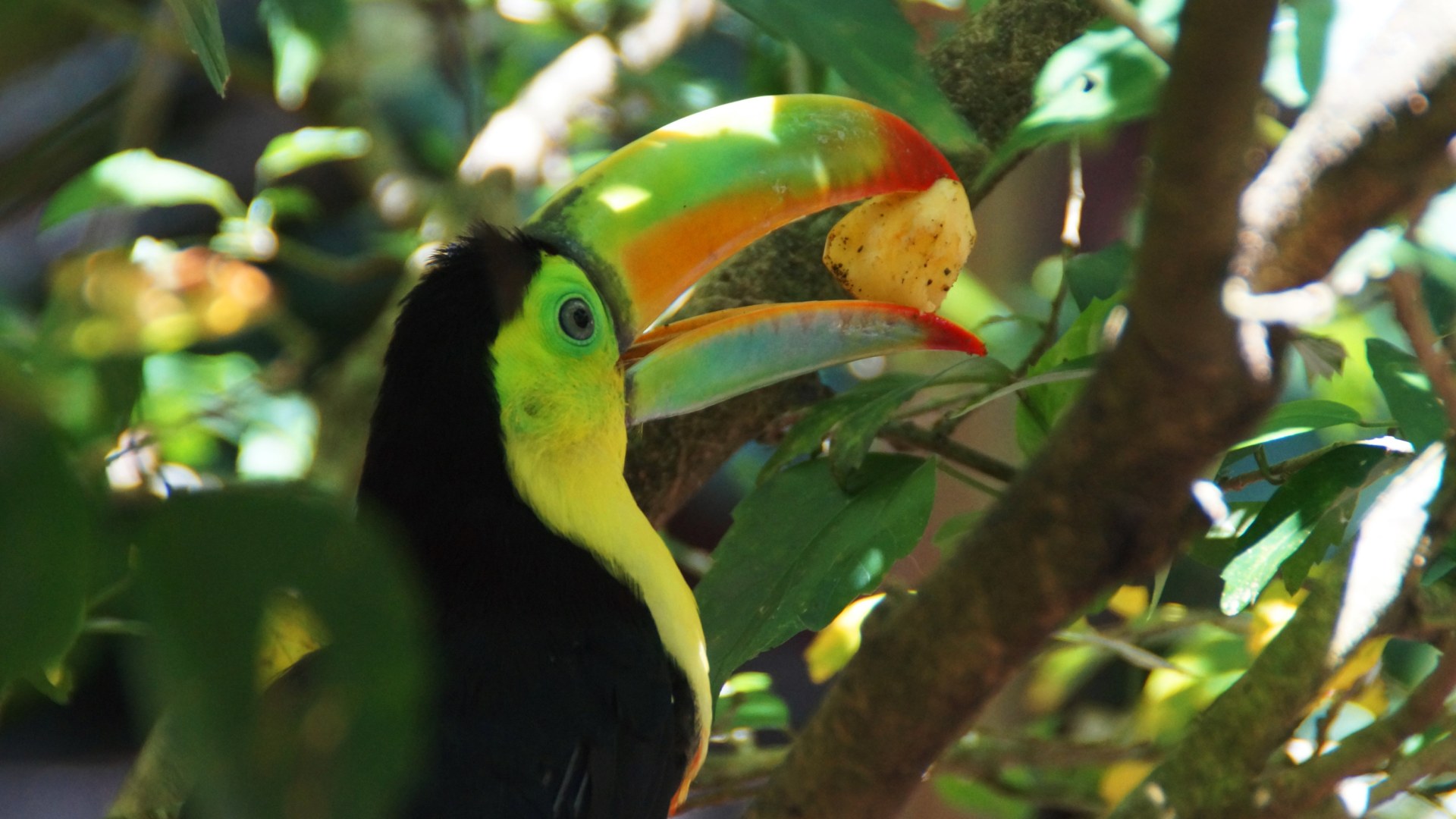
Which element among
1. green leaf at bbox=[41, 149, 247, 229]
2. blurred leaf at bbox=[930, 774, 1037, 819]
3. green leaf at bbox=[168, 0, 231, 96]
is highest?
green leaf at bbox=[168, 0, 231, 96]

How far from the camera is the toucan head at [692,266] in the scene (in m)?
1.76

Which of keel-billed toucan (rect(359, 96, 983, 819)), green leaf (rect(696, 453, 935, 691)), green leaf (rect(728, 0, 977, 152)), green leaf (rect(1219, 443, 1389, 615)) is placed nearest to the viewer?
green leaf (rect(728, 0, 977, 152))

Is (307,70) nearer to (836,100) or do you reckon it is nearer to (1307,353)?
(836,100)

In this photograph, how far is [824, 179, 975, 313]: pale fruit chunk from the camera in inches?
69.6

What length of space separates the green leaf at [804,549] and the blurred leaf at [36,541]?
95 cm

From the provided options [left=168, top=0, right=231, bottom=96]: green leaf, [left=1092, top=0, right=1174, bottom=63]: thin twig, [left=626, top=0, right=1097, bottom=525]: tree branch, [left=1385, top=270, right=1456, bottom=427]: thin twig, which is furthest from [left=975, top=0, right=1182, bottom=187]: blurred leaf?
[left=626, top=0, right=1097, bottom=525]: tree branch

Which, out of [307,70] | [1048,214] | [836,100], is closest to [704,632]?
[836,100]

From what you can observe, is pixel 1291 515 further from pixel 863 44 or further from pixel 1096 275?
pixel 863 44

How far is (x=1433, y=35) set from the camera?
0.72 meters

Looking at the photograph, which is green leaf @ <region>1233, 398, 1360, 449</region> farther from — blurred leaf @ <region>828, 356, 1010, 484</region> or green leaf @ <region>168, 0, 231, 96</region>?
green leaf @ <region>168, 0, 231, 96</region>

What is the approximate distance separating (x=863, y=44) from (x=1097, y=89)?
380 mm

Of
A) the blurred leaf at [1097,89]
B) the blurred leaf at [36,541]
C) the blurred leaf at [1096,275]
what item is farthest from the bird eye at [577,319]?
the blurred leaf at [36,541]

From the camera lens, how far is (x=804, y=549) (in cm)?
153

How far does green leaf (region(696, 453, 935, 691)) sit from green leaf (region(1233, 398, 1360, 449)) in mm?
343
